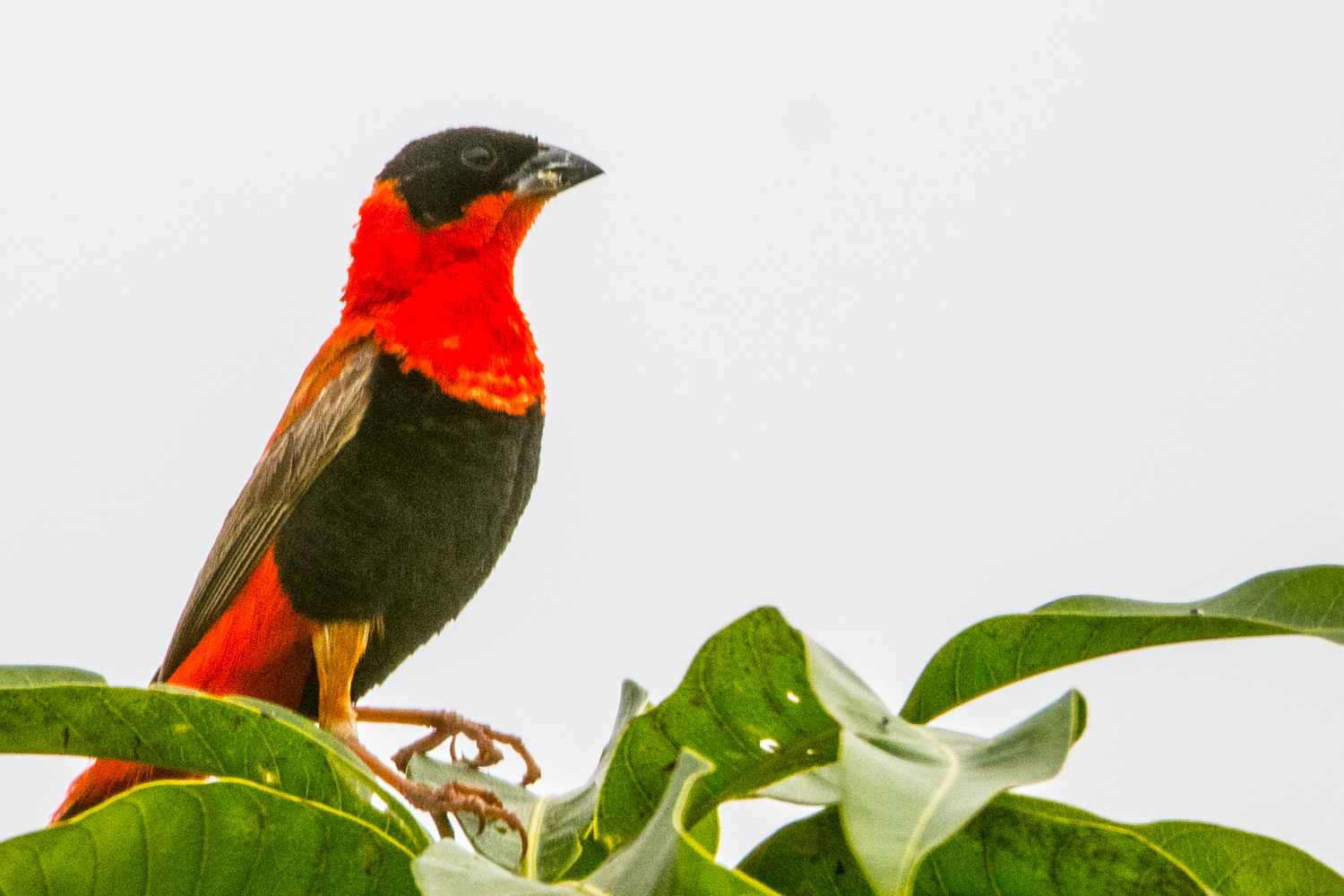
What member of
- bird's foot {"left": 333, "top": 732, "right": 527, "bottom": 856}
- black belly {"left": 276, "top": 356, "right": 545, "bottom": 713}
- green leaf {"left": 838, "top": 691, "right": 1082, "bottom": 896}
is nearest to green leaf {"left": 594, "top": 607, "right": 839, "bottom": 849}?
green leaf {"left": 838, "top": 691, "right": 1082, "bottom": 896}

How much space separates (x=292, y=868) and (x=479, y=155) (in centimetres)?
221

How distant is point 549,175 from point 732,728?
2.00 m

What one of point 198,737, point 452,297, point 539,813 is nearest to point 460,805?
point 539,813

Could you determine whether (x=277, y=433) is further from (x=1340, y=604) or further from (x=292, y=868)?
(x=1340, y=604)

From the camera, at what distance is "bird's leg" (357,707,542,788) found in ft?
8.63

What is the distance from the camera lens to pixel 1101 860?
3.90 feet

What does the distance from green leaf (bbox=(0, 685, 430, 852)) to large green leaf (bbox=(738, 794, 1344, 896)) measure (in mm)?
412

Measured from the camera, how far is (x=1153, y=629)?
1394mm

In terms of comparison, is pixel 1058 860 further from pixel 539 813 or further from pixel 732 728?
pixel 539 813

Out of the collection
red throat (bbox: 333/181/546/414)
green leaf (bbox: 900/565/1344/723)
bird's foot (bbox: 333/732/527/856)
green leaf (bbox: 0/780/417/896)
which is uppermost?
red throat (bbox: 333/181/546/414)

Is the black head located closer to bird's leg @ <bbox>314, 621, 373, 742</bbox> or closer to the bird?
the bird

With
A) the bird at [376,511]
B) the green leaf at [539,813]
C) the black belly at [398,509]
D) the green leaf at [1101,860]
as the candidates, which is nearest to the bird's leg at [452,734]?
the bird at [376,511]

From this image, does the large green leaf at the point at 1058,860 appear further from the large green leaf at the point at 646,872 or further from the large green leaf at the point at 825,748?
the large green leaf at the point at 646,872

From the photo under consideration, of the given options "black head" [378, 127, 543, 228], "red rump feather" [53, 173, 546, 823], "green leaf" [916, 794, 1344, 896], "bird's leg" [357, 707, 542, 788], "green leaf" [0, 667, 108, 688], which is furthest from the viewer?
"black head" [378, 127, 543, 228]
